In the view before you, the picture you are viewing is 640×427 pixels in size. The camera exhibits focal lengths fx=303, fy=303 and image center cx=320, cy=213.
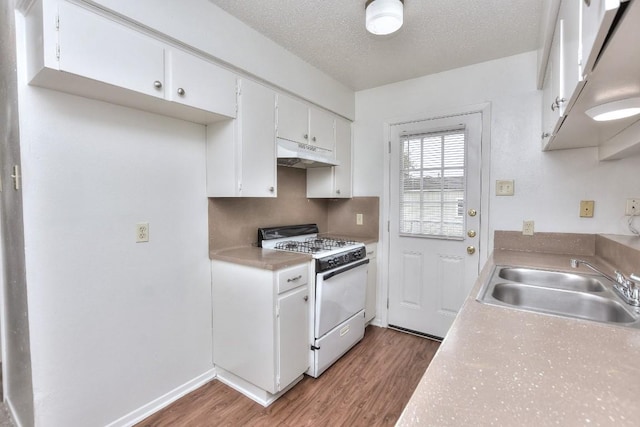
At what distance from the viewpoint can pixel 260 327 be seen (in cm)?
187

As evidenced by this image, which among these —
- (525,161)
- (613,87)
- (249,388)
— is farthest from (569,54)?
(249,388)

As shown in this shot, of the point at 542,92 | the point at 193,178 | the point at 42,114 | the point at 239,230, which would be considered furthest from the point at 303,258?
the point at 542,92

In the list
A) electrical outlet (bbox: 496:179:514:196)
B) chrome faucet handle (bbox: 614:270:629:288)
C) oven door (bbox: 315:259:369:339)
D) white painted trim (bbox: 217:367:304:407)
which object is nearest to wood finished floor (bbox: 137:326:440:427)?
white painted trim (bbox: 217:367:304:407)

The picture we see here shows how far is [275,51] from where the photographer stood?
215 centimetres

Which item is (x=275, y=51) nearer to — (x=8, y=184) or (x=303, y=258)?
(x=303, y=258)

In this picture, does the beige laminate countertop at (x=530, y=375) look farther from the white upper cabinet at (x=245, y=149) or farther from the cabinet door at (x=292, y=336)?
the white upper cabinet at (x=245, y=149)

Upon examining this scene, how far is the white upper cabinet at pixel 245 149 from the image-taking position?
196 cm

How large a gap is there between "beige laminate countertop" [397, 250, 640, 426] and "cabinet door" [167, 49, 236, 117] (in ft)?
5.44

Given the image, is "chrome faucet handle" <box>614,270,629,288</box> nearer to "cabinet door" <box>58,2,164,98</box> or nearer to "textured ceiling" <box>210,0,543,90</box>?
"textured ceiling" <box>210,0,543,90</box>

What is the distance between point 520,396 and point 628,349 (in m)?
0.46

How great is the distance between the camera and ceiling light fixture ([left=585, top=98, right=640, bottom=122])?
3.31 ft

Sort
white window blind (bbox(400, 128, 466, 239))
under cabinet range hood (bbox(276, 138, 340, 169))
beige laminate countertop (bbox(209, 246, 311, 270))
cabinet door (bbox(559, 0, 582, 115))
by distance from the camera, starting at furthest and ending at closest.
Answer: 1. white window blind (bbox(400, 128, 466, 239))
2. under cabinet range hood (bbox(276, 138, 340, 169))
3. beige laminate countertop (bbox(209, 246, 311, 270))
4. cabinet door (bbox(559, 0, 582, 115))

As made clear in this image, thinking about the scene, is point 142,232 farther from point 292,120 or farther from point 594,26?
point 594,26

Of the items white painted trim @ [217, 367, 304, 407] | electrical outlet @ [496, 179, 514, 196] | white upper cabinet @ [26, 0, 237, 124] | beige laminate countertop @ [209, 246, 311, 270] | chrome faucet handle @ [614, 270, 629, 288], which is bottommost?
white painted trim @ [217, 367, 304, 407]
